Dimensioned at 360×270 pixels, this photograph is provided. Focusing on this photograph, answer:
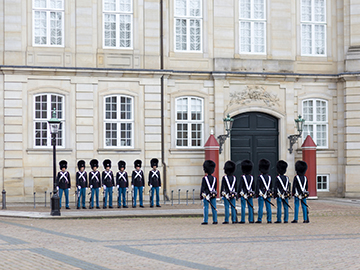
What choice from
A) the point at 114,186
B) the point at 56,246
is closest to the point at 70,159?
the point at 114,186

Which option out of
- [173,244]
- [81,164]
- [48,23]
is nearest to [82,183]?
[81,164]

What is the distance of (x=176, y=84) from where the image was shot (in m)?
26.0

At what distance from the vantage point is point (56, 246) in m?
12.7

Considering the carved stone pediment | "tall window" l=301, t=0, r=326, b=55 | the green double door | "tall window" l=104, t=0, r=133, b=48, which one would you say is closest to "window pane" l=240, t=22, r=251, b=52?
the carved stone pediment

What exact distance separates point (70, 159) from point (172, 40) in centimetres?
578

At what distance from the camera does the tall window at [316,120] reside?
1077 inches

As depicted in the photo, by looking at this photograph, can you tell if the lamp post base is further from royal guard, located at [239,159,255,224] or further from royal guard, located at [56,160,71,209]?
royal guard, located at [239,159,255,224]

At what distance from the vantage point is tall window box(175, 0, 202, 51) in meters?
26.2

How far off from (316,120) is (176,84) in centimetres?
577

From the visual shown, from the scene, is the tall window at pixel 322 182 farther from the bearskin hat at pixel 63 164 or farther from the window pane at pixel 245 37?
the bearskin hat at pixel 63 164

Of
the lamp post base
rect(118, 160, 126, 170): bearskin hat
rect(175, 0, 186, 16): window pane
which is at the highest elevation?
rect(175, 0, 186, 16): window pane

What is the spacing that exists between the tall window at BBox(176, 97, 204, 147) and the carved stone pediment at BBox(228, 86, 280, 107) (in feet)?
4.19

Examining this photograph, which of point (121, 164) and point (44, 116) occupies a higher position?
point (44, 116)

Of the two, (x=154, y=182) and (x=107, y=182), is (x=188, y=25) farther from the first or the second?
(x=107, y=182)
